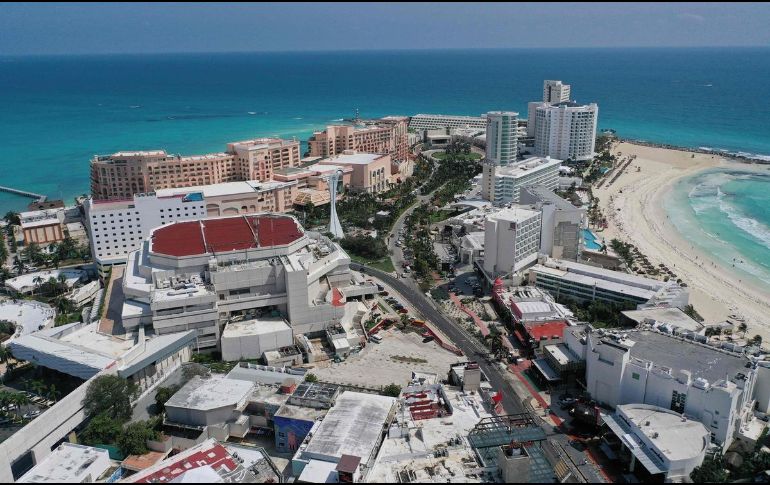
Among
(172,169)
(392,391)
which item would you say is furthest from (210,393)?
(172,169)

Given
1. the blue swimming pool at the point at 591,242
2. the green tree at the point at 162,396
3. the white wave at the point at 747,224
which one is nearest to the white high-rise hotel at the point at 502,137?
the blue swimming pool at the point at 591,242

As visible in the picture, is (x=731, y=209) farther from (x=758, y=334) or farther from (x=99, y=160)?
(x=99, y=160)

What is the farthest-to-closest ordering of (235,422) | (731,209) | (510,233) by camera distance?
(731,209) → (510,233) → (235,422)

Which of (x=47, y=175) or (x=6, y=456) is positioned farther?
(x=47, y=175)

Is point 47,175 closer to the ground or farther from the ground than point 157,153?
closer to the ground

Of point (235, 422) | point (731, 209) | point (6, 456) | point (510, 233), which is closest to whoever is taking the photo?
point (6, 456)

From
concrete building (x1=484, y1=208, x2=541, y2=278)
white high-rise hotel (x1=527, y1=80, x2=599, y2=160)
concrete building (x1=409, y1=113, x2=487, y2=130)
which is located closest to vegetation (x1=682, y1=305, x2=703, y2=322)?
concrete building (x1=484, y1=208, x2=541, y2=278)

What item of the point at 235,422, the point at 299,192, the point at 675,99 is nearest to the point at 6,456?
the point at 235,422
